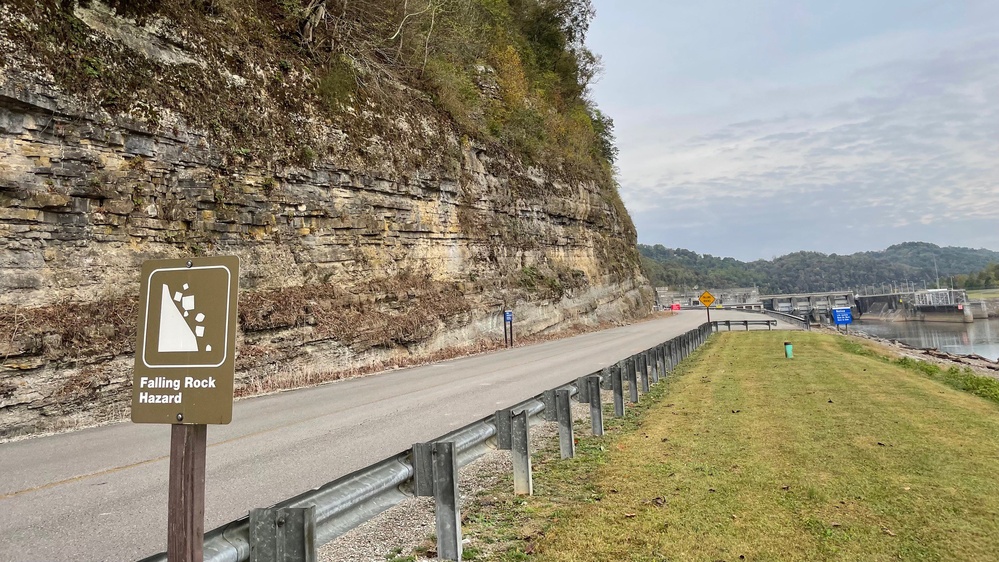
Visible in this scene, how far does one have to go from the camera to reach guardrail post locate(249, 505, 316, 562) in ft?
9.25

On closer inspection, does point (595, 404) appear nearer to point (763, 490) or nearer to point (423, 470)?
point (763, 490)

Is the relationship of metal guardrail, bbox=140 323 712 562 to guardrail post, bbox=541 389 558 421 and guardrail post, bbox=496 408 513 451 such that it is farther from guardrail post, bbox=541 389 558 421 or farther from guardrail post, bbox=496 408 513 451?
guardrail post, bbox=541 389 558 421

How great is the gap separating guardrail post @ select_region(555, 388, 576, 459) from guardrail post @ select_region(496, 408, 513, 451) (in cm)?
125

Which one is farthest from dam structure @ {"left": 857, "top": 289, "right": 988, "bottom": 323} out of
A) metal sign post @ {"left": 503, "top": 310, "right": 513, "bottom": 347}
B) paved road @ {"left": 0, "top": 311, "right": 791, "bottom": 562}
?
paved road @ {"left": 0, "top": 311, "right": 791, "bottom": 562}

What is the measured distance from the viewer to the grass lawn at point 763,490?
4227mm

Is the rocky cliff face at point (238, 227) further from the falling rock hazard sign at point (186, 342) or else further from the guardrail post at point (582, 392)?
the falling rock hazard sign at point (186, 342)

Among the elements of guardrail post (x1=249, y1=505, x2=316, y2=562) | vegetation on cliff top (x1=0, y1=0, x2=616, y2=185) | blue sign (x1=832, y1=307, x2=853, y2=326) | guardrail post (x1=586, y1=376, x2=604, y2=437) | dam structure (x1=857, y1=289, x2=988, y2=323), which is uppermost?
vegetation on cliff top (x1=0, y1=0, x2=616, y2=185)

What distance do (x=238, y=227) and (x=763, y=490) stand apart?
14.7 meters

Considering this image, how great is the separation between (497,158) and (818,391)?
2193cm

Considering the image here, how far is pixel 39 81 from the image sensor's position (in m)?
11.9

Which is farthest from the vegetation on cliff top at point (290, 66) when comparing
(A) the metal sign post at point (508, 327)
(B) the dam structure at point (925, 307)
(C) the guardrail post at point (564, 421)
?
(B) the dam structure at point (925, 307)

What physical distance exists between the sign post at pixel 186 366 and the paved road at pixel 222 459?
8.81 ft

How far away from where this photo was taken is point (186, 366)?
8.70 feet

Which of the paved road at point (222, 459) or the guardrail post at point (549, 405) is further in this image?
the guardrail post at point (549, 405)
